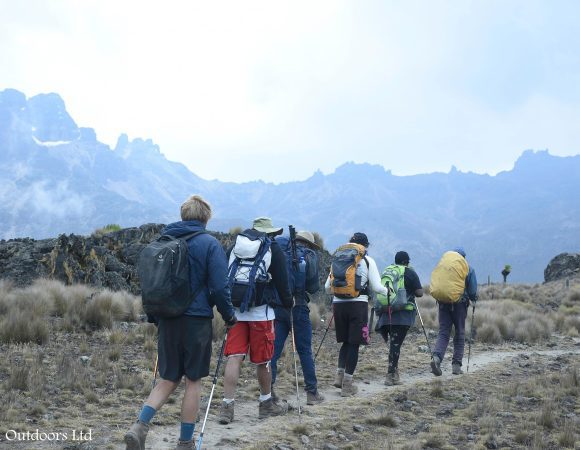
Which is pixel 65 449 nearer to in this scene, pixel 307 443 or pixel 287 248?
pixel 307 443

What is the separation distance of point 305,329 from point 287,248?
1.12m

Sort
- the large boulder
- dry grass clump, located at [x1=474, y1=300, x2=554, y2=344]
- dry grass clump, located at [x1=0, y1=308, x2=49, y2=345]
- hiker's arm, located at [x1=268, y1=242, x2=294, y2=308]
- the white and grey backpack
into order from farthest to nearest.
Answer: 1. the large boulder
2. dry grass clump, located at [x1=474, y1=300, x2=554, y2=344]
3. dry grass clump, located at [x1=0, y1=308, x2=49, y2=345]
4. hiker's arm, located at [x1=268, y1=242, x2=294, y2=308]
5. the white and grey backpack

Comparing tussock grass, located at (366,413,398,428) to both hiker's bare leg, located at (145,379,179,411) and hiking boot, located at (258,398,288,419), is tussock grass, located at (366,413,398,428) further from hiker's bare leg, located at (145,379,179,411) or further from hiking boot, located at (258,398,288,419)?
hiker's bare leg, located at (145,379,179,411)

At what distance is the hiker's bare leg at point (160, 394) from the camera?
17.2 feet

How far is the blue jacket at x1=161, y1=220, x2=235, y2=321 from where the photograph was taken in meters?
5.28

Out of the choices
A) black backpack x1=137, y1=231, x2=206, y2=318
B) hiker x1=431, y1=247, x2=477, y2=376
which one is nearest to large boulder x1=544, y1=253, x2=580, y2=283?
hiker x1=431, y1=247, x2=477, y2=376

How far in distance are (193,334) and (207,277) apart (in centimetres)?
53

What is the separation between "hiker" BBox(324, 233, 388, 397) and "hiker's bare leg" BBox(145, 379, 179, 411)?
11.8 feet

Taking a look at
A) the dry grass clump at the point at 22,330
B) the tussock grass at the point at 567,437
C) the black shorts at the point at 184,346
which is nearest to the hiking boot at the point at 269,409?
the black shorts at the point at 184,346

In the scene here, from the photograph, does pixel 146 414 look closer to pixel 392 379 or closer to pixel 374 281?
pixel 374 281

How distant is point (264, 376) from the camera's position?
685 cm

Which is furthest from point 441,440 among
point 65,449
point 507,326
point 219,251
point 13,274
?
point 13,274

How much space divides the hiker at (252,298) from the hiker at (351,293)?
178 cm

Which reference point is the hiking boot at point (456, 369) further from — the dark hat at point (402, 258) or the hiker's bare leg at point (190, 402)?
the hiker's bare leg at point (190, 402)
